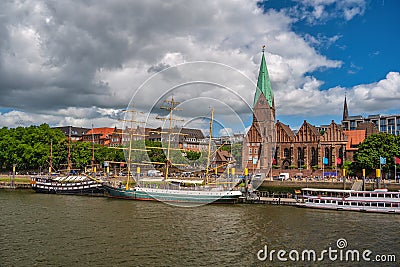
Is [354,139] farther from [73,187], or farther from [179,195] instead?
[73,187]

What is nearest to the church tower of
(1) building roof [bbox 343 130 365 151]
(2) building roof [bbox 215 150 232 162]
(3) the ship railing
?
(2) building roof [bbox 215 150 232 162]

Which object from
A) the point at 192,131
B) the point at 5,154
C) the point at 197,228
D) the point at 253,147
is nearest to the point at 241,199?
the point at 197,228

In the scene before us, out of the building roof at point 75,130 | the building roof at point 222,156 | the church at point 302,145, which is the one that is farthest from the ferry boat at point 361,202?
the building roof at point 75,130

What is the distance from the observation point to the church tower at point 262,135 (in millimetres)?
87188

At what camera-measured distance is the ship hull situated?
61406 millimetres

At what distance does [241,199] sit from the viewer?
211ft

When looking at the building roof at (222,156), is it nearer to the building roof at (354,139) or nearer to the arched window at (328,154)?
the arched window at (328,154)

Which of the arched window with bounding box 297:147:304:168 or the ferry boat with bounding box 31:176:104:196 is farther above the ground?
the arched window with bounding box 297:147:304:168

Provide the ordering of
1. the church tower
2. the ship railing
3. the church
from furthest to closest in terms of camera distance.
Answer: the church → the church tower → the ship railing

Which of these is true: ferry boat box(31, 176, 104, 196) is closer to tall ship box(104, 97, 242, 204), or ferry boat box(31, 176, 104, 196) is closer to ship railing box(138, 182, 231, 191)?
tall ship box(104, 97, 242, 204)

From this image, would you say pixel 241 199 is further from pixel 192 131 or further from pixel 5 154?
pixel 192 131

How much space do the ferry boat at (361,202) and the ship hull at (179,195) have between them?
1156 cm

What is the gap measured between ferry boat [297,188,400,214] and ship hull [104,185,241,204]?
11.6 metres

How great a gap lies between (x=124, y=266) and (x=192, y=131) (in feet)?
482
